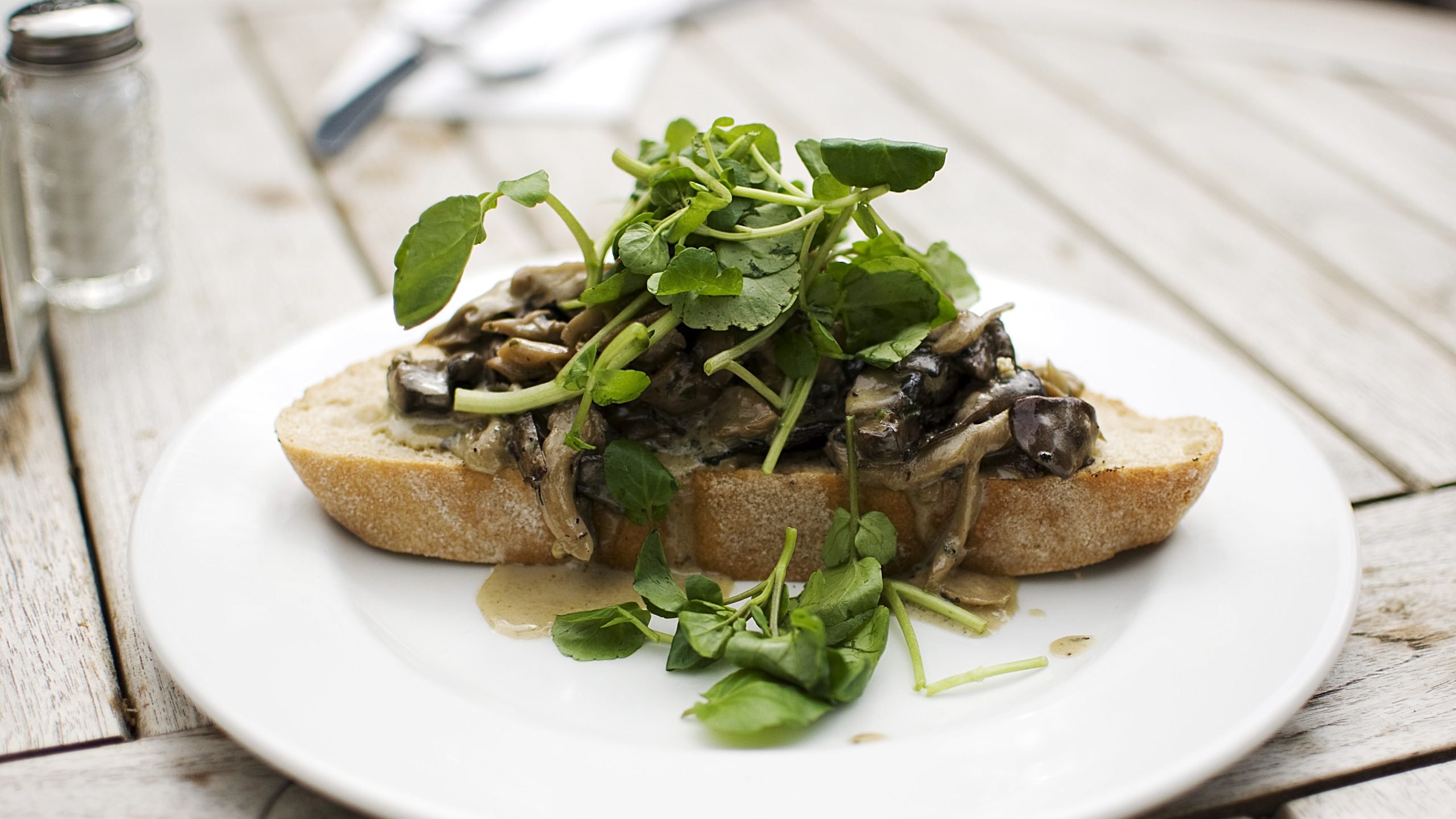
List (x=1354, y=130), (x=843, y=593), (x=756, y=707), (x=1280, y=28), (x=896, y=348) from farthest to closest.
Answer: (x=1280, y=28)
(x=1354, y=130)
(x=896, y=348)
(x=843, y=593)
(x=756, y=707)

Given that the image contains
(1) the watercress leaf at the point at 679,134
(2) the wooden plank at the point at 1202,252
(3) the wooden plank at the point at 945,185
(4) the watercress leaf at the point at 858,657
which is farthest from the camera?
(3) the wooden plank at the point at 945,185

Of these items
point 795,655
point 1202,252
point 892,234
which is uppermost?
point 892,234

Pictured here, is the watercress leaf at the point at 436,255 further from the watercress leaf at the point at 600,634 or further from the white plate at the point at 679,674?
the watercress leaf at the point at 600,634

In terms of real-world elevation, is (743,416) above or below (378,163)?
above

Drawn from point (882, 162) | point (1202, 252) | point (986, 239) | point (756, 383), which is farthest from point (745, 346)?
point (1202, 252)

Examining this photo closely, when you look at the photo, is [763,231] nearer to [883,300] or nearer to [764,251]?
[764,251]

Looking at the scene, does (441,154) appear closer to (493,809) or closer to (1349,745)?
(493,809)

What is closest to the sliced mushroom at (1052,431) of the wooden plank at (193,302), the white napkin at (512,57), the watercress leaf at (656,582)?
the watercress leaf at (656,582)

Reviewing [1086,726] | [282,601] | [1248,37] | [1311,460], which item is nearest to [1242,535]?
[1311,460]
